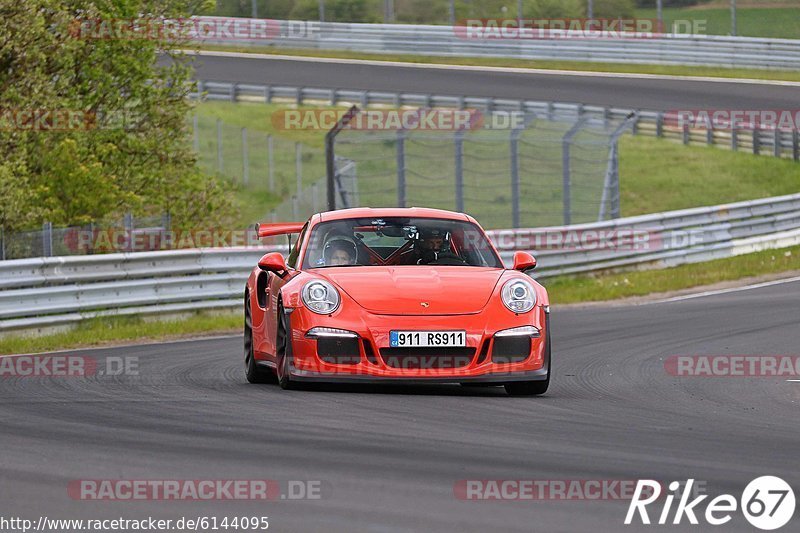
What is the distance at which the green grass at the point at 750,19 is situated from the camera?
41.6m

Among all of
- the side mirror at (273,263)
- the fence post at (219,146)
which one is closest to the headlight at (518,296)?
the side mirror at (273,263)

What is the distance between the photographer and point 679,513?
18.5 feet

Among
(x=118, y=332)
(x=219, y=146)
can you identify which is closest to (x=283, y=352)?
(x=118, y=332)

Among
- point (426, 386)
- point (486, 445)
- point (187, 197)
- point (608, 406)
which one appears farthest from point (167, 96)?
point (486, 445)

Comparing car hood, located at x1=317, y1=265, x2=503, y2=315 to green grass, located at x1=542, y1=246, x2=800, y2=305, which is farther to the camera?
green grass, located at x1=542, y1=246, x2=800, y2=305

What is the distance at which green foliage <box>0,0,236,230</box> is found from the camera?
20.5m

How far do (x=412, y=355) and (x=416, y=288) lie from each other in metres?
0.50

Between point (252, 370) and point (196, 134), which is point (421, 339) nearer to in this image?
point (252, 370)

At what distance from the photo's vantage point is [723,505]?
5.76m

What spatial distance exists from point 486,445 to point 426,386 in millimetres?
3367

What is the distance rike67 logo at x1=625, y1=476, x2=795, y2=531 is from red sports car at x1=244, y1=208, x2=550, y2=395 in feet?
10.1

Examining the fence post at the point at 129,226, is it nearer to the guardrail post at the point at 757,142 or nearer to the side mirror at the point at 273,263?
the side mirror at the point at 273,263

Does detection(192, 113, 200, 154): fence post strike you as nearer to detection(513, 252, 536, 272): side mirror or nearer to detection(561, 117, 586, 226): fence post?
detection(561, 117, 586, 226): fence post

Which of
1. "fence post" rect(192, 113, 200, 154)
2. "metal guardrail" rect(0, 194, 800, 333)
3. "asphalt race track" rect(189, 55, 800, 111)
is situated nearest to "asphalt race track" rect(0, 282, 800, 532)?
"metal guardrail" rect(0, 194, 800, 333)
